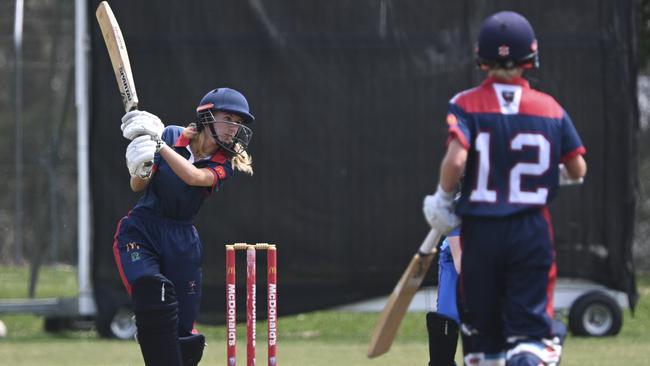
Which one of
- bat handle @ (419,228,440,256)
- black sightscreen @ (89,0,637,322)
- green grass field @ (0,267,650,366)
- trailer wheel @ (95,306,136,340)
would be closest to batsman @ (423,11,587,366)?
bat handle @ (419,228,440,256)

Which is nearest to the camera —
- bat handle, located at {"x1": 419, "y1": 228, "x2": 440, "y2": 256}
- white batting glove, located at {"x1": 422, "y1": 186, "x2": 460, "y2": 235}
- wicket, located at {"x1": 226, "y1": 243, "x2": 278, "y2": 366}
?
white batting glove, located at {"x1": 422, "y1": 186, "x2": 460, "y2": 235}

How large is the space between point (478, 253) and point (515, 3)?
5.23m

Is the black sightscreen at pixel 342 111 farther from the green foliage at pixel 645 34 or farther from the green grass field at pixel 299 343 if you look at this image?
the green foliage at pixel 645 34

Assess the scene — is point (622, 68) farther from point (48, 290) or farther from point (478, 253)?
point (478, 253)

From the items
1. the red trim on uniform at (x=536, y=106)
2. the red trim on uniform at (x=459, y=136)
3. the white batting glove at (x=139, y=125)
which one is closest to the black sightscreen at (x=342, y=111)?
the white batting glove at (x=139, y=125)

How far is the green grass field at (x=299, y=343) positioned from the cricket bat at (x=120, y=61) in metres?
→ 2.81

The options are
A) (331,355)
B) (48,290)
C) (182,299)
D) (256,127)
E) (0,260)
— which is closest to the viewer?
(182,299)

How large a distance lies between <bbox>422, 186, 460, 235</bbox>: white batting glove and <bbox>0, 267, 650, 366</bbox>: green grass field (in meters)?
3.33

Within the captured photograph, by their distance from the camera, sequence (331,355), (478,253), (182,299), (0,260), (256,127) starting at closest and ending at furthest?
(478,253), (182,299), (331,355), (256,127), (0,260)

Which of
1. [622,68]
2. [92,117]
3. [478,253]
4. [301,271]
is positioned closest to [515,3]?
[622,68]

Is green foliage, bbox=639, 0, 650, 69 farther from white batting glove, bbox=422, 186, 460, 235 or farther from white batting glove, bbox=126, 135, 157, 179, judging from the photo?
white batting glove, bbox=422, 186, 460, 235

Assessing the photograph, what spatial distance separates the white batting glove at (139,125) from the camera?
15.7 feet

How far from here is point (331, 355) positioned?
8031mm

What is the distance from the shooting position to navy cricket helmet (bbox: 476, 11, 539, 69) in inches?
158
